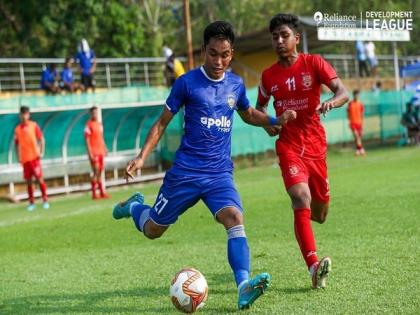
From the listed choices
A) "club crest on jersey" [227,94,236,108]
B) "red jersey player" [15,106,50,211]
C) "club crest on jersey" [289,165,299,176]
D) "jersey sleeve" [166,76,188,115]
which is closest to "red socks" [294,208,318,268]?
"club crest on jersey" [289,165,299,176]

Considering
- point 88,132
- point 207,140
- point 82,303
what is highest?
point 207,140

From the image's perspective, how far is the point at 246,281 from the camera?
617 cm

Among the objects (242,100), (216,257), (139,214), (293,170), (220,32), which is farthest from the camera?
(216,257)

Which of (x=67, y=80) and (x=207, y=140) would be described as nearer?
(x=207, y=140)

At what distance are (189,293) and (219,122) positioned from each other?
151 cm

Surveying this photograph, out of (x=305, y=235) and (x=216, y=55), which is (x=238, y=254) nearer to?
(x=305, y=235)

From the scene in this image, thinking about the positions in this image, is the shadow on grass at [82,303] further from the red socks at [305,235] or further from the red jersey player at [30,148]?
the red jersey player at [30,148]

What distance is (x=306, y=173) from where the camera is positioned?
746 cm

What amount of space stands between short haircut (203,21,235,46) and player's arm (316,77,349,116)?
1022 mm

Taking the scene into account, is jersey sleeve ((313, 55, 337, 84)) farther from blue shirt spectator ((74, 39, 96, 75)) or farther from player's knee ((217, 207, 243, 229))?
blue shirt spectator ((74, 39, 96, 75))

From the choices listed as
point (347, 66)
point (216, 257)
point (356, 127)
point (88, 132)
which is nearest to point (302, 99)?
point (216, 257)

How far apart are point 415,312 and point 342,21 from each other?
2035 cm

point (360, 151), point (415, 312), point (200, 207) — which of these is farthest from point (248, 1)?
point (415, 312)

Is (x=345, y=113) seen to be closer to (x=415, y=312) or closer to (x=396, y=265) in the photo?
(x=396, y=265)
